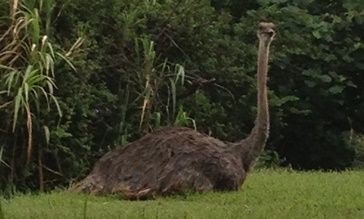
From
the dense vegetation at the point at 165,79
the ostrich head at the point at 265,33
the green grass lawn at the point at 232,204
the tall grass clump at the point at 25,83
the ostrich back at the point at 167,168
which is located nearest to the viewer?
the green grass lawn at the point at 232,204

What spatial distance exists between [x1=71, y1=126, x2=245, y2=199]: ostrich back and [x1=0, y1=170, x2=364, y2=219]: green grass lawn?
14 centimetres

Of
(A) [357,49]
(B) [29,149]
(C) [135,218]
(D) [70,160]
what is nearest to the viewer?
(C) [135,218]

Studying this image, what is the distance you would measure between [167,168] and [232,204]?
821 mm

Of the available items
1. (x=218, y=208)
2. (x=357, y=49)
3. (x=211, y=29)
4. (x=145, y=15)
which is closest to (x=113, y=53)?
(x=145, y=15)

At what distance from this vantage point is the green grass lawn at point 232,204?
274 inches

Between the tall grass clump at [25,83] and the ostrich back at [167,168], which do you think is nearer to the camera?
the ostrich back at [167,168]

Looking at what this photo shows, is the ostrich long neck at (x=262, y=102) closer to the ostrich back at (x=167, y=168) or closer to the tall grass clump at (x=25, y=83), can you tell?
the ostrich back at (x=167, y=168)

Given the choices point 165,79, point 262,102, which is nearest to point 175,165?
point 262,102

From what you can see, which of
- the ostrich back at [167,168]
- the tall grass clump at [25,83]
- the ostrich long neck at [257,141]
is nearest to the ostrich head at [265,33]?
the ostrich long neck at [257,141]

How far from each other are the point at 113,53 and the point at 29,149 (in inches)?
88.9

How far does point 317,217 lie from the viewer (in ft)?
22.4

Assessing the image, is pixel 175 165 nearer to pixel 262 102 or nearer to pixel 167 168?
pixel 167 168

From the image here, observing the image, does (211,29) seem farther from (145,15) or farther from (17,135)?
(17,135)

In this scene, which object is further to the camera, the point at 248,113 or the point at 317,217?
the point at 248,113
